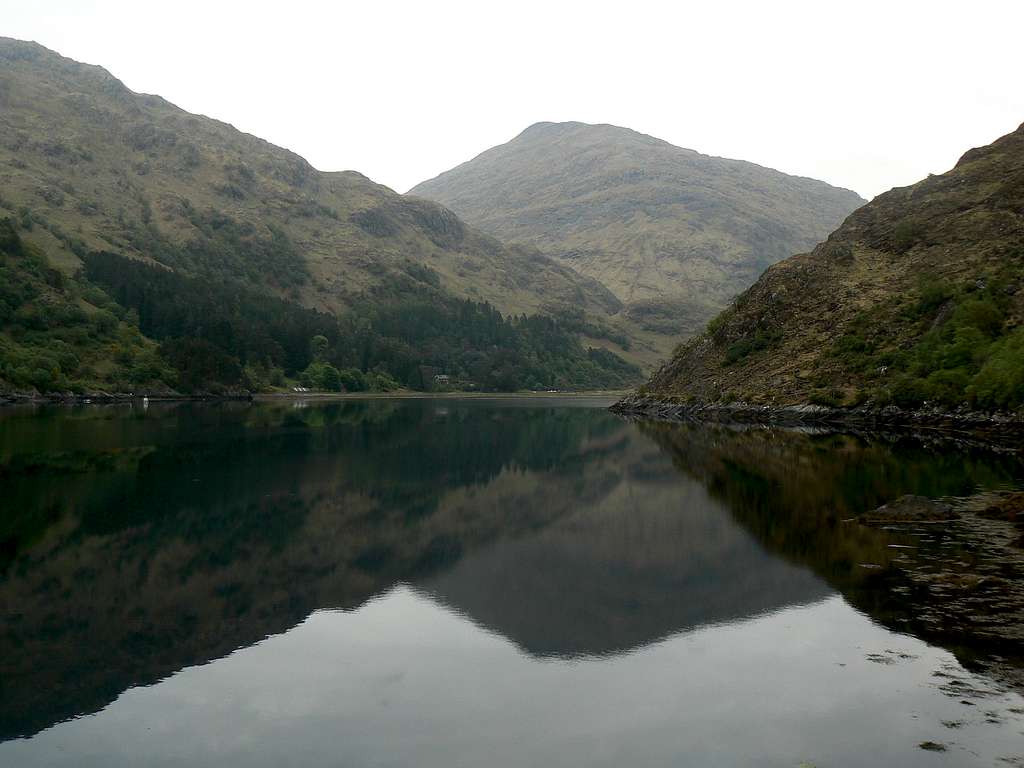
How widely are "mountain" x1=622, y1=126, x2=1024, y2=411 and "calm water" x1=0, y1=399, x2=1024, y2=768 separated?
121 ft

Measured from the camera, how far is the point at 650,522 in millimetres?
39812

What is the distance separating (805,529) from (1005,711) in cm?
1905

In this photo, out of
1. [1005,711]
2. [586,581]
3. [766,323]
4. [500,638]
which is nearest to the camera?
[1005,711]

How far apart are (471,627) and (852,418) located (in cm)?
8092

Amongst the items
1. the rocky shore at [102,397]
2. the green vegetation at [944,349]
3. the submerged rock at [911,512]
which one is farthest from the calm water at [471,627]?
the rocky shore at [102,397]

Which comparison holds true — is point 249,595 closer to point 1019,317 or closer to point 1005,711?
point 1005,711

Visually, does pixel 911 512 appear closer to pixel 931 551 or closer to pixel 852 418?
pixel 931 551

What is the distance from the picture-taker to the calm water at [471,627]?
16172 mm

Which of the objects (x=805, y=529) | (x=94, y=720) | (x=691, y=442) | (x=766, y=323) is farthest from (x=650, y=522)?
(x=766, y=323)

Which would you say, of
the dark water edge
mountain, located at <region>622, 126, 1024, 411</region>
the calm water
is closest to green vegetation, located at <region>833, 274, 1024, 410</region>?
mountain, located at <region>622, 126, 1024, 411</region>

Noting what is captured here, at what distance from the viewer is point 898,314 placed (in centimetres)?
10450

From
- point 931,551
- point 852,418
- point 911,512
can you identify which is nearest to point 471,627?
point 931,551

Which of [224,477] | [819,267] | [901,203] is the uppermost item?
[901,203]

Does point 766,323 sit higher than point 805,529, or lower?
higher
